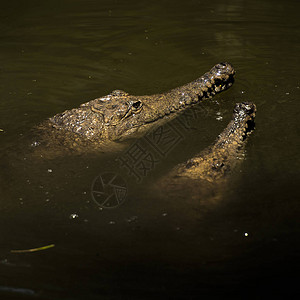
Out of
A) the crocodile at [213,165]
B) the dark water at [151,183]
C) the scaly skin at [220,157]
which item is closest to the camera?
the dark water at [151,183]

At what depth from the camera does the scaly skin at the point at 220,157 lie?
3.83 meters

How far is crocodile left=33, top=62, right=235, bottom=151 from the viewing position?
4531 millimetres

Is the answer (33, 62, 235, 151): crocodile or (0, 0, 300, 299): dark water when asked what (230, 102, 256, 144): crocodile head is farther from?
(33, 62, 235, 151): crocodile

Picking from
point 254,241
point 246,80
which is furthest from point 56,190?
point 246,80

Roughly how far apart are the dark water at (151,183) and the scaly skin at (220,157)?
152mm

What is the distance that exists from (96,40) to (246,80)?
2928 millimetres

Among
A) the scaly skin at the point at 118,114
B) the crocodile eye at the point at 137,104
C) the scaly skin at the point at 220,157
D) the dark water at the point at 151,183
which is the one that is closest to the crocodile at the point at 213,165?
the scaly skin at the point at 220,157

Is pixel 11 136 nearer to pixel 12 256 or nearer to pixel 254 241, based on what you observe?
pixel 12 256

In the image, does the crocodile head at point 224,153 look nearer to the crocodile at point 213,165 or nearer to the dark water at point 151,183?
the crocodile at point 213,165

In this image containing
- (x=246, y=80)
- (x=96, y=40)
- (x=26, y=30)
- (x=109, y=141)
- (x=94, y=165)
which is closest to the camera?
(x=94, y=165)

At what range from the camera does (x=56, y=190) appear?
3.84 meters

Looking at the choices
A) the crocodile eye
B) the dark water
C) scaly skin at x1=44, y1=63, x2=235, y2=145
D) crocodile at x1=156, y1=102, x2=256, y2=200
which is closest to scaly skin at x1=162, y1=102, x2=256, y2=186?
crocodile at x1=156, y1=102, x2=256, y2=200

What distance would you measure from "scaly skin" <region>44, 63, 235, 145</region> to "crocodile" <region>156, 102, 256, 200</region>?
875mm

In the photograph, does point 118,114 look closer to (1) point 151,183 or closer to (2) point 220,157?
(1) point 151,183
